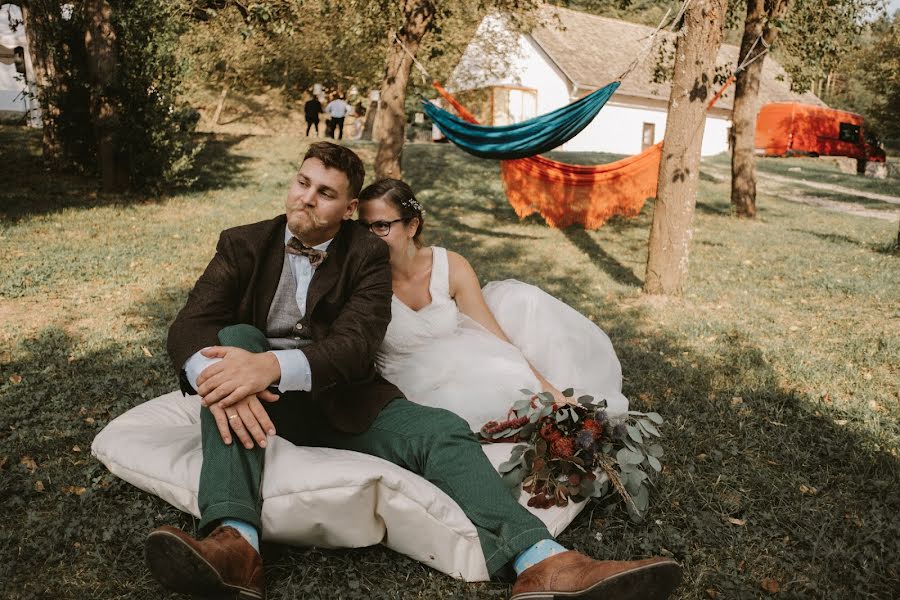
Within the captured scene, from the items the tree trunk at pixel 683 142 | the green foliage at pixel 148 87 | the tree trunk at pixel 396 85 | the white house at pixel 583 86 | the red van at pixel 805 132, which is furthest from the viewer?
the red van at pixel 805 132

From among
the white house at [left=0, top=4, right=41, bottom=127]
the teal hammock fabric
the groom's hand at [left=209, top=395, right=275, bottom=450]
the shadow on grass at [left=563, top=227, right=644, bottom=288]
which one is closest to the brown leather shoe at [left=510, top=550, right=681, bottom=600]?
the groom's hand at [left=209, top=395, right=275, bottom=450]

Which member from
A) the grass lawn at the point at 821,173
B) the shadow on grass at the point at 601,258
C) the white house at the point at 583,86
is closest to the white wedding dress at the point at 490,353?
the shadow on grass at the point at 601,258

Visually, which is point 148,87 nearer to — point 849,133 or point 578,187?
point 578,187

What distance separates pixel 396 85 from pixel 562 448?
8.50 metres

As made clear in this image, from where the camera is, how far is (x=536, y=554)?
207 centimetres

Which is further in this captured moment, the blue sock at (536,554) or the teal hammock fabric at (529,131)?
the teal hammock fabric at (529,131)

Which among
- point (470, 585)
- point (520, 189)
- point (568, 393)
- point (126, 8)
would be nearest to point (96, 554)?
point (470, 585)

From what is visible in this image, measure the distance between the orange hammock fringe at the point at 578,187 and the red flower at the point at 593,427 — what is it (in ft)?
22.7

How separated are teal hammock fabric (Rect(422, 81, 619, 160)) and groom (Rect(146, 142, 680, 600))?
5.32 meters

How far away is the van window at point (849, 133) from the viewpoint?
2812 cm

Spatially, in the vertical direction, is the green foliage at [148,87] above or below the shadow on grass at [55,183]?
above

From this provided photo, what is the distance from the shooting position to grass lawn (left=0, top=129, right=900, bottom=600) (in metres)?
2.33

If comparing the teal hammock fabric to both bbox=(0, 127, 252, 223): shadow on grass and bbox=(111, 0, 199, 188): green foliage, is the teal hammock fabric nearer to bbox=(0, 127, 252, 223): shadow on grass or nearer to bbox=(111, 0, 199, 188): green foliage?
bbox=(111, 0, 199, 188): green foliage

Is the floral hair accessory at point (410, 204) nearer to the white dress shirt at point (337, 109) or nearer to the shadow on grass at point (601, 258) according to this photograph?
the shadow on grass at point (601, 258)
